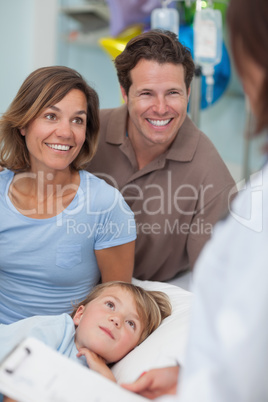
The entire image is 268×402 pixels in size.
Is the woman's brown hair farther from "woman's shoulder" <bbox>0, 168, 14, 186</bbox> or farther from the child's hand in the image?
"woman's shoulder" <bbox>0, 168, 14, 186</bbox>

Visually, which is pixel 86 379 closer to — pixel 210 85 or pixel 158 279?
pixel 158 279

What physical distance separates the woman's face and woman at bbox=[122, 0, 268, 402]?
847 millimetres

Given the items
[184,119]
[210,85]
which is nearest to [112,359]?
[184,119]

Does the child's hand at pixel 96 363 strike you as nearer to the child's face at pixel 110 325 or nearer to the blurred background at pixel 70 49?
the child's face at pixel 110 325

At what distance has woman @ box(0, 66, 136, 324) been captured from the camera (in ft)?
5.00

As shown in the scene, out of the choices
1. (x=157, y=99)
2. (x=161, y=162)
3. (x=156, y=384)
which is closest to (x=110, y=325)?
(x=156, y=384)

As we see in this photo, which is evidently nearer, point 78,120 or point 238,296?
point 238,296

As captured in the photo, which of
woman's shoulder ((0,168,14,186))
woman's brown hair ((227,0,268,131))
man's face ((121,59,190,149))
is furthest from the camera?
man's face ((121,59,190,149))

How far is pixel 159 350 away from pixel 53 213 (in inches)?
20.6

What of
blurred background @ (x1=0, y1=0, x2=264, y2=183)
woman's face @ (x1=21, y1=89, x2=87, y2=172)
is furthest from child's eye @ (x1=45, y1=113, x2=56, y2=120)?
blurred background @ (x1=0, y1=0, x2=264, y2=183)

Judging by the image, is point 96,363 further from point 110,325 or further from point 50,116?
point 50,116

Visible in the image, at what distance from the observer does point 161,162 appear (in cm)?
186

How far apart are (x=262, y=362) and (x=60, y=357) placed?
378 mm

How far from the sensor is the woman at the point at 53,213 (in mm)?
1523
